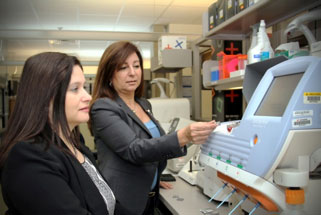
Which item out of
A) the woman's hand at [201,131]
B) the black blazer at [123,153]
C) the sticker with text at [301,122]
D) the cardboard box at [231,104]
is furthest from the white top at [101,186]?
the cardboard box at [231,104]

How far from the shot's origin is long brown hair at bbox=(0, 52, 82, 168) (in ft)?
2.98

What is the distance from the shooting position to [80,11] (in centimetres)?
543

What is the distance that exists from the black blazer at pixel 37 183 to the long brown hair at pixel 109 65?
2.45 ft

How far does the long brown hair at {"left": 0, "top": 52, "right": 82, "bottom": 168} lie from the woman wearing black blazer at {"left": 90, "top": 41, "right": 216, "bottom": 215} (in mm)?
435

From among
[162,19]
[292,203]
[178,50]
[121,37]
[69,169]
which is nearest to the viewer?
[292,203]

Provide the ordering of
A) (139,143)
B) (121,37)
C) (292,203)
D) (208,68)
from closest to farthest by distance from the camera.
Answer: (292,203)
(139,143)
(208,68)
(121,37)

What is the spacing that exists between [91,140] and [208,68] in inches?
136

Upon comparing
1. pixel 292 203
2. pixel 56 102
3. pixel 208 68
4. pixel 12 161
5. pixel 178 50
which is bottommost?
pixel 292 203

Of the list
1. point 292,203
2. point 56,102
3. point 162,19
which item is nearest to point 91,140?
point 162,19

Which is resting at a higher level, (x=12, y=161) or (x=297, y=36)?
(x=297, y=36)

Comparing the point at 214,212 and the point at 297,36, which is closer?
the point at 214,212

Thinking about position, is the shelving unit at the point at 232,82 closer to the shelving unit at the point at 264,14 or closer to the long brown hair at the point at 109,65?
the shelving unit at the point at 264,14

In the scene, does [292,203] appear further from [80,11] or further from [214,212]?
[80,11]

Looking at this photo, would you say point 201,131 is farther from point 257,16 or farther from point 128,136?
point 257,16
